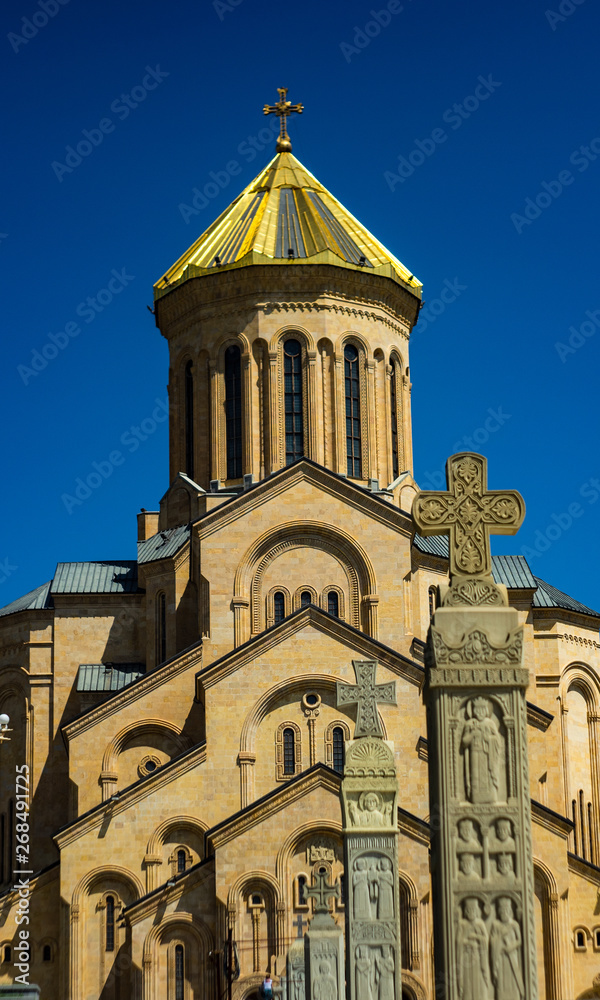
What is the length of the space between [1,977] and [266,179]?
2550 centimetres

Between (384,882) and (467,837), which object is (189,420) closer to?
(384,882)

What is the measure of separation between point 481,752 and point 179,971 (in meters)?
22.2

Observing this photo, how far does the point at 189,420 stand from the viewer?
4375 centimetres

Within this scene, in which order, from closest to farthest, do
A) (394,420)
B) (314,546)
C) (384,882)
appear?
(384,882) → (314,546) → (394,420)

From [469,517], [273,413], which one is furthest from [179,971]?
[469,517]

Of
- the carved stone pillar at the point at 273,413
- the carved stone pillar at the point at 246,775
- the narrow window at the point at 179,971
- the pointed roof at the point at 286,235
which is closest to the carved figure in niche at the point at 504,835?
the narrow window at the point at 179,971

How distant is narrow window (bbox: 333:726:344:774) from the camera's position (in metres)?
34.9

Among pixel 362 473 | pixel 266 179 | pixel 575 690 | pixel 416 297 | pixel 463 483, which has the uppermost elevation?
pixel 266 179

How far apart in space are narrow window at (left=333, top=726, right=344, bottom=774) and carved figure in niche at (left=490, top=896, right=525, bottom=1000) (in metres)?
23.8

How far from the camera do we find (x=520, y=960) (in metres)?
11.1

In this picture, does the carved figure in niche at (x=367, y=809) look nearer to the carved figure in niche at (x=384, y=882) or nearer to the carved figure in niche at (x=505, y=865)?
the carved figure in niche at (x=384, y=882)

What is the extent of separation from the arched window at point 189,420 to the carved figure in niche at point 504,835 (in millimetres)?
32250

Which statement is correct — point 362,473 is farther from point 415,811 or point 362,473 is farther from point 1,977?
point 1,977

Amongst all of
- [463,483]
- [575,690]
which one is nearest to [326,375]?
[575,690]
